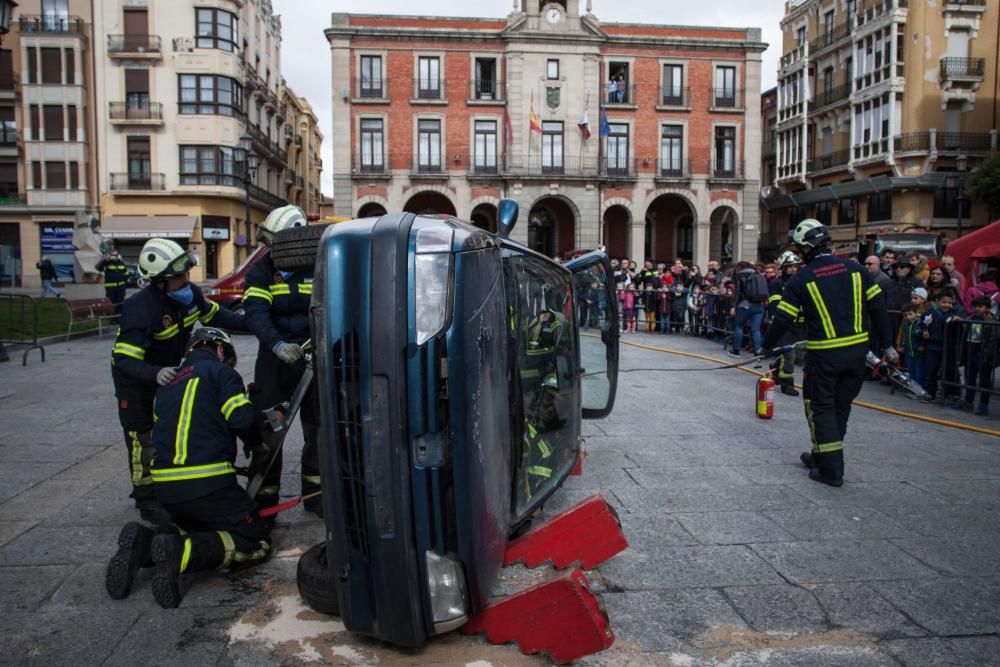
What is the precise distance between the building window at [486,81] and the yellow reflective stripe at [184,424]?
37.4 meters

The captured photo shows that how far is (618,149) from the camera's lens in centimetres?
4066

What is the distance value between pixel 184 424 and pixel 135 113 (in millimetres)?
41259

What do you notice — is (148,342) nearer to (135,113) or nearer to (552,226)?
(135,113)

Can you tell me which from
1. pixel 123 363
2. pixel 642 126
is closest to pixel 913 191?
pixel 642 126

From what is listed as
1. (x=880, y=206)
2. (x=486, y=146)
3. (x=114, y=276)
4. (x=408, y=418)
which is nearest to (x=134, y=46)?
(x=486, y=146)

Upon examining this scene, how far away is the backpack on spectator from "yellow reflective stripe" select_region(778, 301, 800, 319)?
749 centimetres

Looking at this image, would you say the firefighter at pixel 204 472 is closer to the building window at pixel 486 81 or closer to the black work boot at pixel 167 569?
the black work boot at pixel 167 569

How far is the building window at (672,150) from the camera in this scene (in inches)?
1612

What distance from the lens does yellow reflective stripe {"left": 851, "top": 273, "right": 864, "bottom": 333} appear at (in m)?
5.39

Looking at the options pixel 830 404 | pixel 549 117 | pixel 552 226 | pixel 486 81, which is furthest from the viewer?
pixel 552 226

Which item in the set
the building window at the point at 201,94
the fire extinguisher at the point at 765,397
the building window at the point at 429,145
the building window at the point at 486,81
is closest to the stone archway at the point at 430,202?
the building window at the point at 429,145

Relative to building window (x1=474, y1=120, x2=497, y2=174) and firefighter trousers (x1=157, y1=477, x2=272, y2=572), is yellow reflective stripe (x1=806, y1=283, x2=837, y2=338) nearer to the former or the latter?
firefighter trousers (x1=157, y1=477, x2=272, y2=572)

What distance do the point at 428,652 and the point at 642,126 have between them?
132 feet

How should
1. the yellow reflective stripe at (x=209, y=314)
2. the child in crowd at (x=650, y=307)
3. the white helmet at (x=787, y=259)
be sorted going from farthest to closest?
1. the child in crowd at (x=650, y=307)
2. the white helmet at (x=787, y=259)
3. the yellow reflective stripe at (x=209, y=314)
